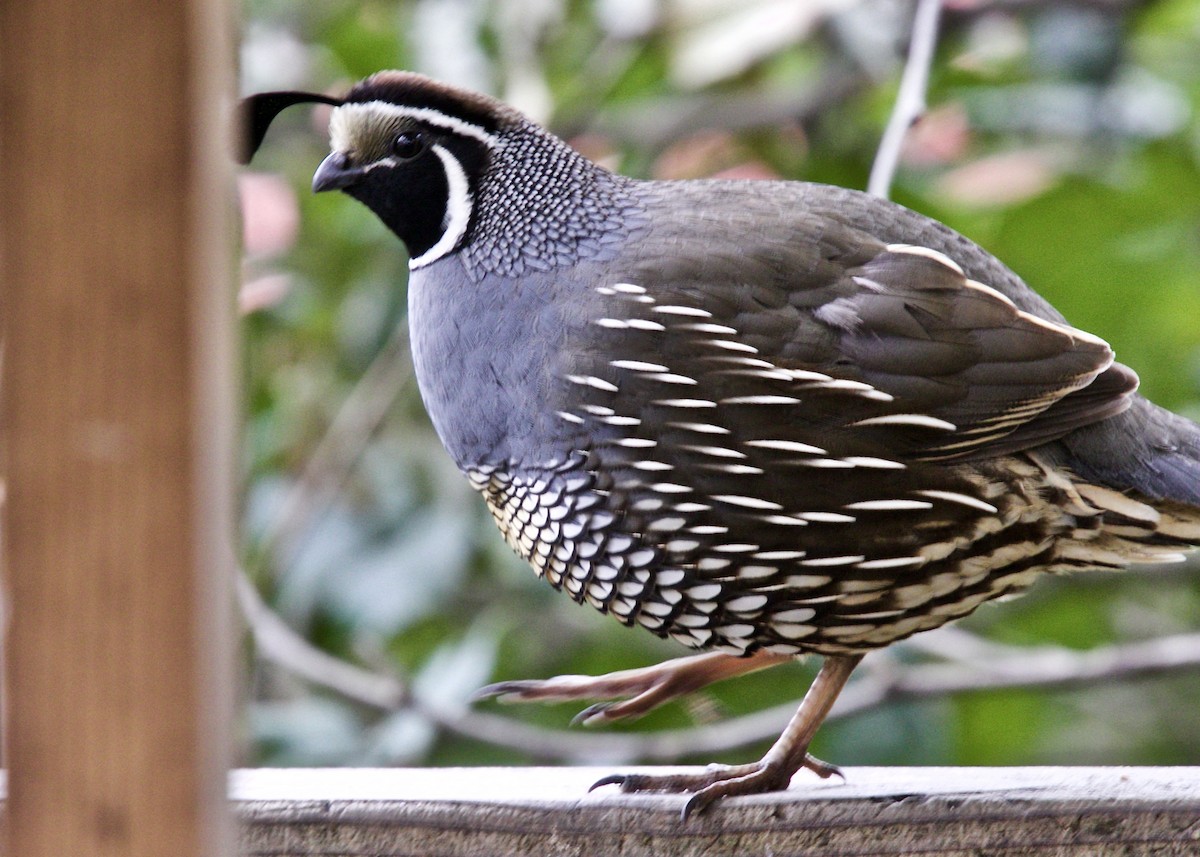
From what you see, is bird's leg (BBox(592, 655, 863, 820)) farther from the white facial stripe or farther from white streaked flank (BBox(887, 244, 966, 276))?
the white facial stripe

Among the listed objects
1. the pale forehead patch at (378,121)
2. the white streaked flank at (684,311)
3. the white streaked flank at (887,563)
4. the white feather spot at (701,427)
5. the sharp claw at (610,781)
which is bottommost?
the sharp claw at (610,781)

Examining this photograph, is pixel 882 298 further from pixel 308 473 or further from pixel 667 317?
pixel 308 473

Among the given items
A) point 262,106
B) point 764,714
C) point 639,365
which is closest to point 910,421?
point 639,365

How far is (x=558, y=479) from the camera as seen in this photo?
167 cm

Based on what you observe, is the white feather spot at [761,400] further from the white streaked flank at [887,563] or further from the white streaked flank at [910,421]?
the white streaked flank at [887,563]

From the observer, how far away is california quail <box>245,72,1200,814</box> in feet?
5.33

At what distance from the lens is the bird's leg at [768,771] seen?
161 centimetres

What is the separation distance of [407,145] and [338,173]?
0.09 meters

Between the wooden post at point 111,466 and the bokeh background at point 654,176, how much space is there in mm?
1784

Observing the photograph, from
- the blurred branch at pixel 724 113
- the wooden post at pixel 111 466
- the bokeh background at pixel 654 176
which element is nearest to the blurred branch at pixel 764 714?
the bokeh background at pixel 654 176

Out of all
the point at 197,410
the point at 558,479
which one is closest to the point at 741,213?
the point at 558,479

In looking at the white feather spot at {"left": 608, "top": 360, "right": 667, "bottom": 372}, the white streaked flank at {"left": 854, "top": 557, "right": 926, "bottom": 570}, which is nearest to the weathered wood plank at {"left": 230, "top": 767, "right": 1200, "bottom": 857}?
the white streaked flank at {"left": 854, "top": 557, "right": 926, "bottom": 570}

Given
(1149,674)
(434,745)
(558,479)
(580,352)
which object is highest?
(580,352)

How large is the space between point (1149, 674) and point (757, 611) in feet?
4.19
